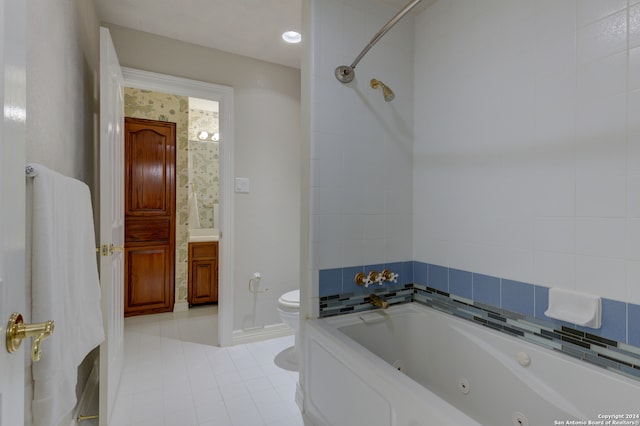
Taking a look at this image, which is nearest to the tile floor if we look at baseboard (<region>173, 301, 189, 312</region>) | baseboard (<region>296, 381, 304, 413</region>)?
baseboard (<region>296, 381, 304, 413</region>)

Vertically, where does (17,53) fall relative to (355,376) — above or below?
above

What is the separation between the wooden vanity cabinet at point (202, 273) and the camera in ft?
11.8

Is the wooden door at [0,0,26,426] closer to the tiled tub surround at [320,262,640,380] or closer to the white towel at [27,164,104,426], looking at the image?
the white towel at [27,164,104,426]

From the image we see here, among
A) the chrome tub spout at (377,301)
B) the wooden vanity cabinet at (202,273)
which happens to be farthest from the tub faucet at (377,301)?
the wooden vanity cabinet at (202,273)

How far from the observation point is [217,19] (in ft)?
7.04

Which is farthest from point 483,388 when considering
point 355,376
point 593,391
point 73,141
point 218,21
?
point 218,21

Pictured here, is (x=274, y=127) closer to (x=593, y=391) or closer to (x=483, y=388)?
(x=483, y=388)

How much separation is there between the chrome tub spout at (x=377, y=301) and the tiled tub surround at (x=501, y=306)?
0.03 meters

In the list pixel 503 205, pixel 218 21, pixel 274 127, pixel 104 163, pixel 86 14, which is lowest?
pixel 503 205

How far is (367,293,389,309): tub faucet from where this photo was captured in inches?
66.2

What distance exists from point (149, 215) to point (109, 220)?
1.86 meters

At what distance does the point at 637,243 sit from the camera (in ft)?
3.47

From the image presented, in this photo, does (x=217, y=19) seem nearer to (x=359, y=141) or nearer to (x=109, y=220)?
(x=359, y=141)

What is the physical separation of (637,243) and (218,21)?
2566 mm
